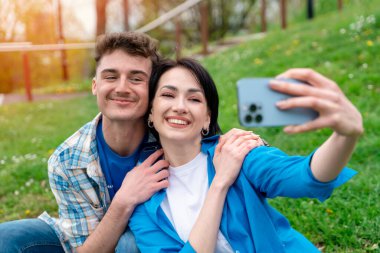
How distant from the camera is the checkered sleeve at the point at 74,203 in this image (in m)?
2.70

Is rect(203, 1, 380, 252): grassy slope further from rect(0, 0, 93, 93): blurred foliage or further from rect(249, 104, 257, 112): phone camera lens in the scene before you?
rect(0, 0, 93, 93): blurred foliage

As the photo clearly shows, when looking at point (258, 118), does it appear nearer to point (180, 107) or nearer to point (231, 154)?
point (231, 154)

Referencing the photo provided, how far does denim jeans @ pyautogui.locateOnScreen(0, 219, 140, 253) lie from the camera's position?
2686 mm

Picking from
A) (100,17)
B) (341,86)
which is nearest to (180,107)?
(341,86)

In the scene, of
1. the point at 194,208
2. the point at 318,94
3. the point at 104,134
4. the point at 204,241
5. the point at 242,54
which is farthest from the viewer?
the point at 242,54

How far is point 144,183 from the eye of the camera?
249cm

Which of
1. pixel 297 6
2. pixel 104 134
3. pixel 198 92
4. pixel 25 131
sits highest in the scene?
pixel 297 6

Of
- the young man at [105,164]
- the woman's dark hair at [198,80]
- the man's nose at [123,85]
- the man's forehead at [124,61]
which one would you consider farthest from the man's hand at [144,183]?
the man's forehead at [124,61]

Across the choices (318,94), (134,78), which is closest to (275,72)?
(134,78)

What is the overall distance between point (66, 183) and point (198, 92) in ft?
3.10

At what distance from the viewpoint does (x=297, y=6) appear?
665 inches

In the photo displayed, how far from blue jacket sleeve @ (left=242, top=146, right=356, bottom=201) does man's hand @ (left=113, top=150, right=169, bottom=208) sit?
50cm

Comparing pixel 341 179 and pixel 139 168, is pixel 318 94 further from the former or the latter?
pixel 139 168

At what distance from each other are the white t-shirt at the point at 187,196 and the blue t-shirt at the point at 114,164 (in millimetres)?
405
